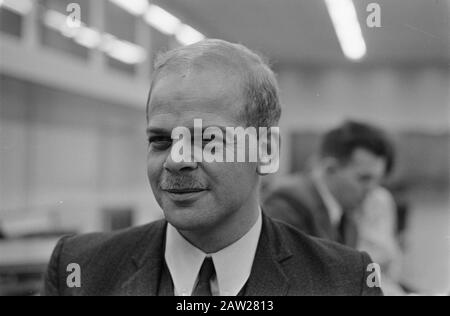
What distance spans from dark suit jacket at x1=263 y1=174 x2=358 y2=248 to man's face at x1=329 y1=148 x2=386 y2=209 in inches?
2.9

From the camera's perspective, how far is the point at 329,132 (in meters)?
1.93

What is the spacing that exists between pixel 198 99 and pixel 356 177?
3.70 feet

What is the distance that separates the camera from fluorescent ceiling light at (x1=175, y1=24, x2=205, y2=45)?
907mm

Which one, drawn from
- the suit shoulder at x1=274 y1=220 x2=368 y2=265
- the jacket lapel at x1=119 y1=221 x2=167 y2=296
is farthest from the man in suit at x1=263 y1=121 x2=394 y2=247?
the jacket lapel at x1=119 y1=221 x2=167 y2=296

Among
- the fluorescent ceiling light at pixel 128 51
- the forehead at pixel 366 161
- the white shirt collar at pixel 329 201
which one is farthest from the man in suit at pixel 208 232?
the forehead at pixel 366 161

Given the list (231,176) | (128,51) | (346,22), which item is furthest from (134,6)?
(231,176)

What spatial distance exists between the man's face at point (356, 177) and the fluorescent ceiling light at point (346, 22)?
72cm

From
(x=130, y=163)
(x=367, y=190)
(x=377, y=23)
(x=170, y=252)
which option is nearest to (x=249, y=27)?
(x=377, y=23)

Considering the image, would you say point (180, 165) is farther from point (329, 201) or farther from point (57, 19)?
point (57, 19)

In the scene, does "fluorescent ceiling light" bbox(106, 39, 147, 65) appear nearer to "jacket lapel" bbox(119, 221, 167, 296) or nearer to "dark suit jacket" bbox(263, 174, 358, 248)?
"jacket lapel" bbox(119, 221, 167, 296)

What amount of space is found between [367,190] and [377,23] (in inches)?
36.8

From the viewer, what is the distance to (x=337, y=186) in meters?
1.69

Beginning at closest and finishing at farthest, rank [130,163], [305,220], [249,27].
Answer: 1. [249,27]
2. [305,220]
3. [130,163]
